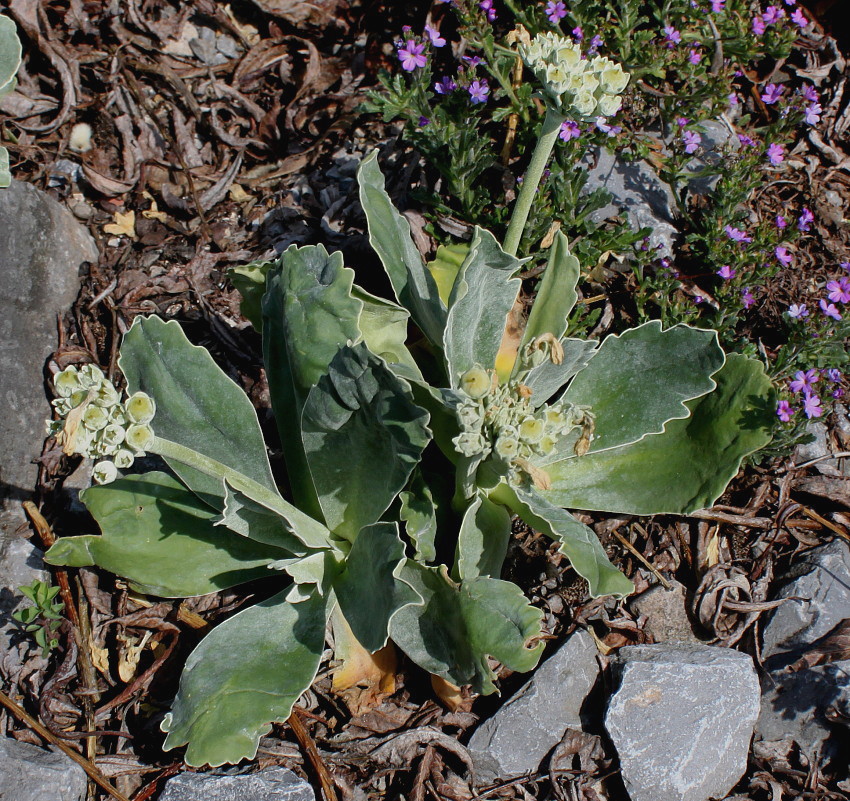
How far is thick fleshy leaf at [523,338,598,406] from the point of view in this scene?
2.54 m

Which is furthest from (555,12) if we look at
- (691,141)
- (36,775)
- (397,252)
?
(36,775)

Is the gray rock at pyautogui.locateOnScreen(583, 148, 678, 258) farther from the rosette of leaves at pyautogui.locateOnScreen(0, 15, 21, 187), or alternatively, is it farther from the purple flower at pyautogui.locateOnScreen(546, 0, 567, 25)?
the rosette of leaves at pyautogui.locateOnScreen(0, 15, 21, 187)

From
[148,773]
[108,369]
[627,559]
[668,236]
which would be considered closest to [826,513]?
[627,559]

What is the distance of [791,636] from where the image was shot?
2994 mm

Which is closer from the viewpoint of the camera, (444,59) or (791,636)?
(791,636)

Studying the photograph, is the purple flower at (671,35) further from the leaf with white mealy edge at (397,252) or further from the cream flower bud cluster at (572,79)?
the leaf with white mealy edge at (397,252)

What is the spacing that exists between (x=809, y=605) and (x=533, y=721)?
3.99 feet

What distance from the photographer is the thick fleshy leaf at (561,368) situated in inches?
99.9

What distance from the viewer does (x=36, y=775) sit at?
8.37 feet

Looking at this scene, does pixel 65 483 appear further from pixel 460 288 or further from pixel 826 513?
pixel 826 513

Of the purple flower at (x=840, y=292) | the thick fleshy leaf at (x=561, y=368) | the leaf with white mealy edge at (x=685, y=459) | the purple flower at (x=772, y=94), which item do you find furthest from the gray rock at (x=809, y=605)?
the purple flower at (x=772, y=94)

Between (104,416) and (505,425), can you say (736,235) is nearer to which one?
(505,425)

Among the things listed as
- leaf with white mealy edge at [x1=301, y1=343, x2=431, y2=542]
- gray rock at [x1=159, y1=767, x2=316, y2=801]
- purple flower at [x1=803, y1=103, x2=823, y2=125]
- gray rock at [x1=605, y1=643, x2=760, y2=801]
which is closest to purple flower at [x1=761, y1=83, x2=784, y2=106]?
purple flower at [x1=803, y1=103, x2=823, y2=125]

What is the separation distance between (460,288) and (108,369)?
1.84 metres
